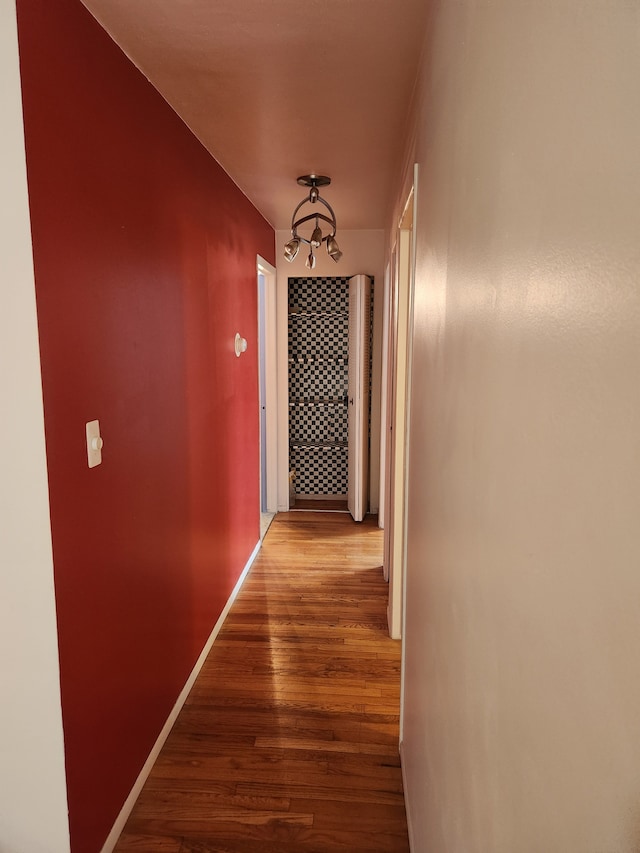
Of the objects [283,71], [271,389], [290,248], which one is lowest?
[271,389]

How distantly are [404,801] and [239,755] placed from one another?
2.11 feet

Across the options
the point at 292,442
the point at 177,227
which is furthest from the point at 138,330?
the point at 292,442

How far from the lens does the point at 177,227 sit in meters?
2.30

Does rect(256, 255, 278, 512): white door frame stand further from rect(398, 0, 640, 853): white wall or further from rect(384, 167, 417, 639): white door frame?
rect(398, 0, 640, 853): white wall

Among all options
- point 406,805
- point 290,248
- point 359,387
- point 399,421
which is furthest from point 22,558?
point 359,387

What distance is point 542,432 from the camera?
554 mm

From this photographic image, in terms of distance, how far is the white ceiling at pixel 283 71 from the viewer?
1.60 metres

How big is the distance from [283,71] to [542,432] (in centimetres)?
191

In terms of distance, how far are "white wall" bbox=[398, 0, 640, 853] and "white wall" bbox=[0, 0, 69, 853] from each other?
3.20ft

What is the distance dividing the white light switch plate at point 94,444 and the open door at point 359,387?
3.12 meters

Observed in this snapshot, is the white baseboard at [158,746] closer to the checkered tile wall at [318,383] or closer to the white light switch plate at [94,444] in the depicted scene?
the white light switch plate at [94,444]

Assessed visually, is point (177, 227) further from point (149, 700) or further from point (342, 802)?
point (342, 802)

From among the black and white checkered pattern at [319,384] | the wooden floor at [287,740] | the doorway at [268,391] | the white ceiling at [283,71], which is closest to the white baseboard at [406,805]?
the wooden floor at [287,740]

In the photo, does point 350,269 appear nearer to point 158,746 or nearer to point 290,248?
point 290,248
